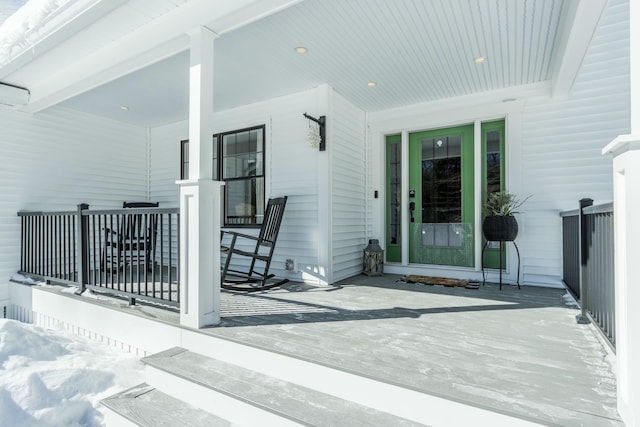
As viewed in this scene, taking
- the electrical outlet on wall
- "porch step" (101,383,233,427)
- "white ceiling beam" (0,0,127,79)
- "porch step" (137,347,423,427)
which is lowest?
"porch step" (101,383,233,427)

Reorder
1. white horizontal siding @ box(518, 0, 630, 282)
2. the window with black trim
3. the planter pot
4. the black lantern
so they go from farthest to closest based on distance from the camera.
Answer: the window with black trim, the black lantern, the planter pot, white horizontal siding @ box(518, 0, 630, 282)

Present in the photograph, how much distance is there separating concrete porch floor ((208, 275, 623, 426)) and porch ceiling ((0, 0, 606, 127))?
2161mm

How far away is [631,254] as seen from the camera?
4.33 feet

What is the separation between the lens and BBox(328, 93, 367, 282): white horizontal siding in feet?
14.3

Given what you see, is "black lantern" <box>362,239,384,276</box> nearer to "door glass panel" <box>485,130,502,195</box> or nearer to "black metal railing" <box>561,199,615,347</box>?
"door glass panel" <box>485,130,502,195</box>

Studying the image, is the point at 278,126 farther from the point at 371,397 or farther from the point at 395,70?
the point at 371,397

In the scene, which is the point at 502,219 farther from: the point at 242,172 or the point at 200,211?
the point at 242,172

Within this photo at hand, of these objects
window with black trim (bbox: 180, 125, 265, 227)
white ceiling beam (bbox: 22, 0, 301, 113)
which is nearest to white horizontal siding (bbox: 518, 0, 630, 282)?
white ceiling beam (bbox: 22, 0, 301, 113)

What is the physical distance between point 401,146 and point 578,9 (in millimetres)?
2737

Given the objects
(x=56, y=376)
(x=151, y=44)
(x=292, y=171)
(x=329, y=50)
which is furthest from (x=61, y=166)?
(x=329, y=50)

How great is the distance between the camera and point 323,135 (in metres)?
4.24

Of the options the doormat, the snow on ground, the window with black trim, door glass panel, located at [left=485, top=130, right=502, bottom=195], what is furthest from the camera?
the window with black trim

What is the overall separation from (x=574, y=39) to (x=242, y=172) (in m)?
4.05

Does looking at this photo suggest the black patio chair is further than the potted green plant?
No
